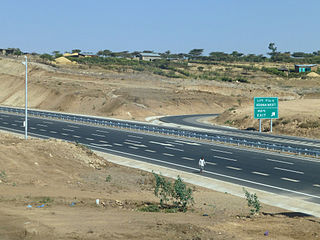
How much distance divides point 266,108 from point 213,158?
75.2 feet

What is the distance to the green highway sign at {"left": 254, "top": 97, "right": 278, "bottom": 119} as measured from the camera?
5872 cm

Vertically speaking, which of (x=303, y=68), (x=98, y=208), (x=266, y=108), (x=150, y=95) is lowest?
(x=98, y=208)

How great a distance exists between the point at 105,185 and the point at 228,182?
800 cm

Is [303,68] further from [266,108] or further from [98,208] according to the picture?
[98,208]

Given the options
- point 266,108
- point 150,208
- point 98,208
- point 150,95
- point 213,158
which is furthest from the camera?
point 150,95

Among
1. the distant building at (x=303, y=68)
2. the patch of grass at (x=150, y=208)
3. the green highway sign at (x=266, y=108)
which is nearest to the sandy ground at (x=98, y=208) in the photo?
the patch of grass at (x=150, y=208)

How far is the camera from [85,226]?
15273 millimetres

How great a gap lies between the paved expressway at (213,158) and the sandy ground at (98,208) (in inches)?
172

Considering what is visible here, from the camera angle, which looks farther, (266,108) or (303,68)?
(303,68)

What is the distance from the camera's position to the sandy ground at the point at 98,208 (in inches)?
590

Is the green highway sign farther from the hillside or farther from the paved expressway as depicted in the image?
the paved expressway

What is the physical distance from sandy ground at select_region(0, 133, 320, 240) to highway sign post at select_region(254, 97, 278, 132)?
30822 millimetres

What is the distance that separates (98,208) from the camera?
18969mm

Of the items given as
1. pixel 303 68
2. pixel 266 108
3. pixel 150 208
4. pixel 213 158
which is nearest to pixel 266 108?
pixel 266 108
